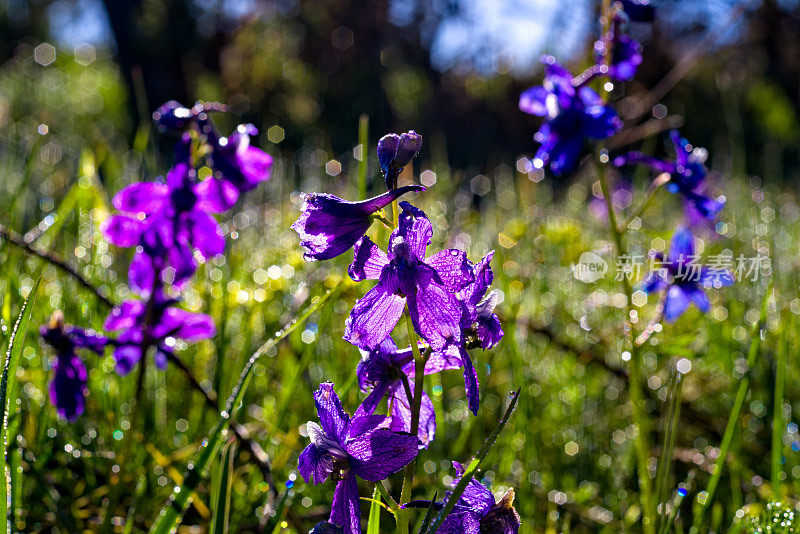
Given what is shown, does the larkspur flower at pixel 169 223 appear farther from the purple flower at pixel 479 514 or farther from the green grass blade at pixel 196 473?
the purple flower at pixel 479 514

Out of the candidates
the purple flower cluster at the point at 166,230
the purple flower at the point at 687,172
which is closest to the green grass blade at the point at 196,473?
the purple flower cluster at the point at 166,230

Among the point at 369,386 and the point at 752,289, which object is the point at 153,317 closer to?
the point at 369,386

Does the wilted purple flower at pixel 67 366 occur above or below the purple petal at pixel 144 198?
below

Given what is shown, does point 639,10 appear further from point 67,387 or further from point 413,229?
point 67,387

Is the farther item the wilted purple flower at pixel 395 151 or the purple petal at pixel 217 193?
the purple petal at pixel 217 193

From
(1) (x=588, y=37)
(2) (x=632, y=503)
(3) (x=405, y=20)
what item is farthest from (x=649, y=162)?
(3) (x=405, y=20)

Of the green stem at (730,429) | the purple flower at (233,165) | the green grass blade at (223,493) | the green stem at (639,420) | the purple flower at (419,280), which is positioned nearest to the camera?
the purple flower at (419,280)

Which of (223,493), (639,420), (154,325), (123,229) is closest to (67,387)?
(154,325)

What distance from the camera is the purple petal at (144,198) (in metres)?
1.34

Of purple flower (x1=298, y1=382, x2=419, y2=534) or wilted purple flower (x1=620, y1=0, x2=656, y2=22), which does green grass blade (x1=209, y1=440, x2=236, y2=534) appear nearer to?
purple flower (x1=298, y1=382, x2=419, y2=534)

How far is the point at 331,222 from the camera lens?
76 cm

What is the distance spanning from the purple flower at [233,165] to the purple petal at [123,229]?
0.45 feet

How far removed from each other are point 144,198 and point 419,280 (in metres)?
0.79

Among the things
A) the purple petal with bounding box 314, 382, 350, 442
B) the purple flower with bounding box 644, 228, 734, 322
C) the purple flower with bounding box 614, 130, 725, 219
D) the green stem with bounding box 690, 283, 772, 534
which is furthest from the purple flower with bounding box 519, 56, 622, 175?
the purple petal with bounding box 314, 382, 350, 442
